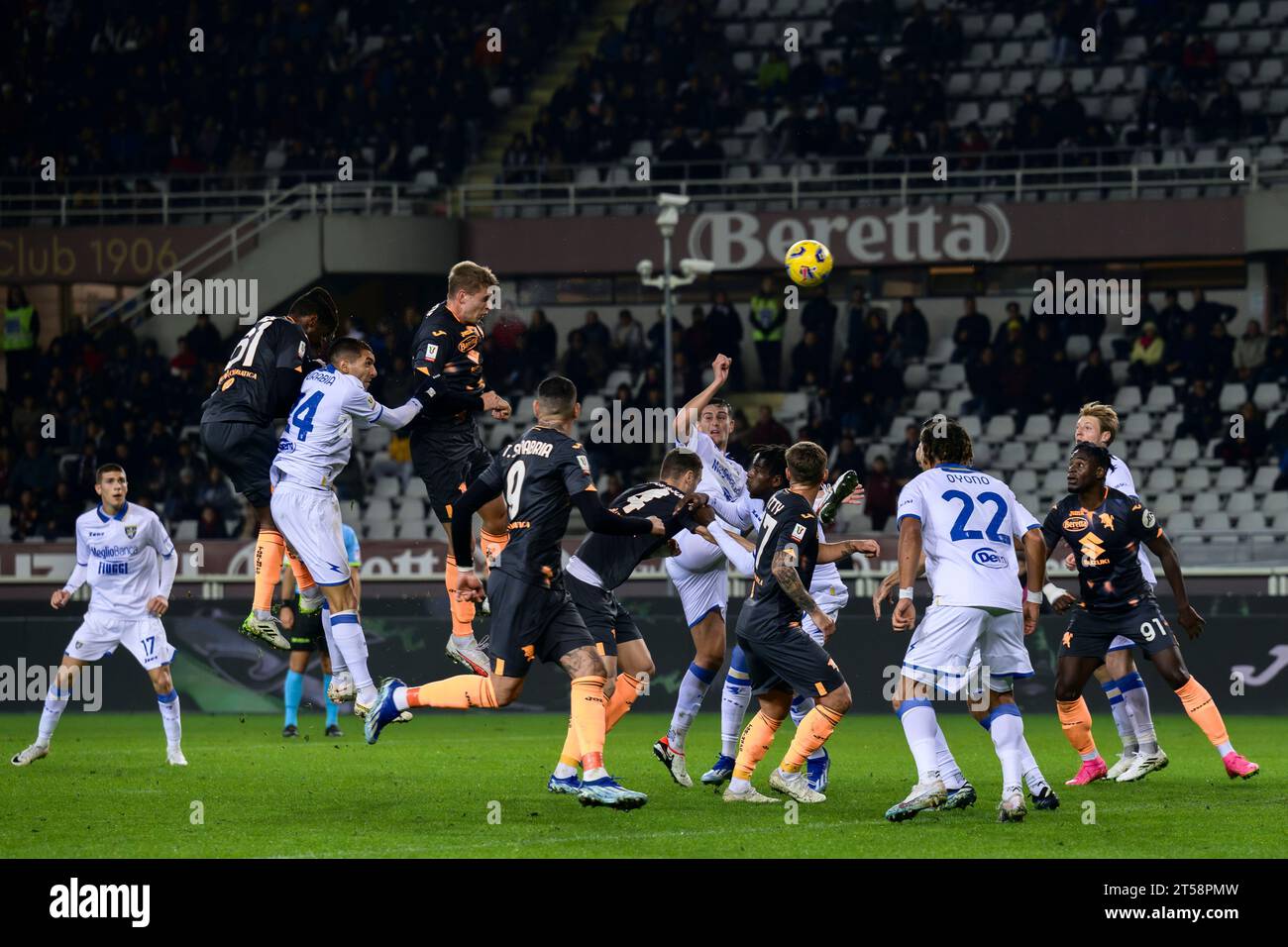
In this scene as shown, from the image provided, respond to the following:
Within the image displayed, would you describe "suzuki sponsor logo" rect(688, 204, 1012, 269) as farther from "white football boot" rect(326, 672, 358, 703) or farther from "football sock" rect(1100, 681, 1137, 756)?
"white football boot" rect(326, 672, 358, 703)

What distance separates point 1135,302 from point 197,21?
17.4 meters

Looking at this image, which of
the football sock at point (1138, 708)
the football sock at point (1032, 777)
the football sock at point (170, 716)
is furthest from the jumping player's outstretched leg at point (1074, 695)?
the football sock at point (170, 716)

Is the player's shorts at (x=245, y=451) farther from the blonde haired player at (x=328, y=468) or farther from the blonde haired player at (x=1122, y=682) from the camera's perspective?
the blonde haired player at (x=1122, y=682)

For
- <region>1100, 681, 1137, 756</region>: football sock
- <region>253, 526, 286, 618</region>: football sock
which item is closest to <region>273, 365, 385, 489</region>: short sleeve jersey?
<region>253, 526, 286, 618</region>: football sock

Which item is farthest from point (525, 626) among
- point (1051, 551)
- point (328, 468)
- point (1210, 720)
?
point (1210, 720)

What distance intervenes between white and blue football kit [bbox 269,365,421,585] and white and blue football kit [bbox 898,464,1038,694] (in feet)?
10.9

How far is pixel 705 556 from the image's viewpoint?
13.0m

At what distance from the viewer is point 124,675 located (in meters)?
21.4

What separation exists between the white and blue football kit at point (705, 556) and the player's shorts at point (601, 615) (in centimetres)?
78

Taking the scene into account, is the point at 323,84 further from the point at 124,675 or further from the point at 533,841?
the point at 533,841

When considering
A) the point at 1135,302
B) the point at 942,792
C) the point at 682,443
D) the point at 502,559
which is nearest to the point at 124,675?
the point at 682,443

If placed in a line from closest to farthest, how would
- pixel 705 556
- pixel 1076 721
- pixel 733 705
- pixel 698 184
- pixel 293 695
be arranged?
pixel 1076 721
pixel 733 705
pixel 705 556
pixel 293 695
pixel 698 184

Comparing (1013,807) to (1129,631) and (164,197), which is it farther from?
(164,197)

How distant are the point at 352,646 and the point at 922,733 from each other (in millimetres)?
3727
